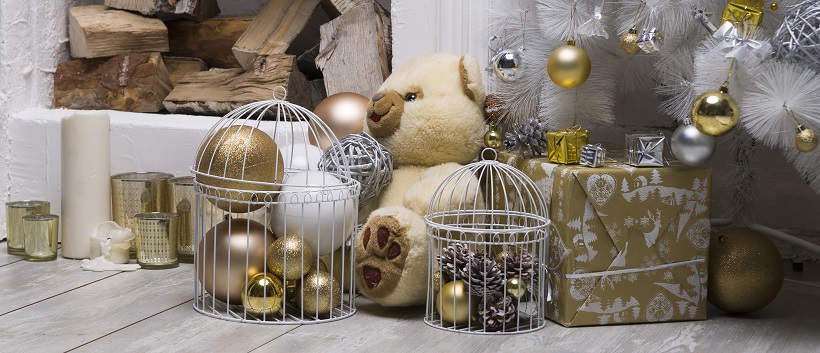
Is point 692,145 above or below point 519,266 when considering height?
above

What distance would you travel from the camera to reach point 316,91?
93.6 inches

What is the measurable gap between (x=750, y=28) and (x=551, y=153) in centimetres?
37

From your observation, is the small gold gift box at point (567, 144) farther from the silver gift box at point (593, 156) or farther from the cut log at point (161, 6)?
the cut log at point (161, 6)

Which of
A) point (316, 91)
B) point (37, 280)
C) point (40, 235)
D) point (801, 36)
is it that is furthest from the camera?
point (316, 91)

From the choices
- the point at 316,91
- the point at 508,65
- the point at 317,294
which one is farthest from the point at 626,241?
the point at 316,91

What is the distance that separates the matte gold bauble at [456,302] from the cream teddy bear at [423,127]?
0.34 feet

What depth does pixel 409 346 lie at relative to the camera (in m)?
1.46

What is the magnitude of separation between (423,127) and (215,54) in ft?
3.00

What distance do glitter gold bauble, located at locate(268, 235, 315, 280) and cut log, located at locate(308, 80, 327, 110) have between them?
817 millimetres

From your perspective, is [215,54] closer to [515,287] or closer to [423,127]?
[423,127]

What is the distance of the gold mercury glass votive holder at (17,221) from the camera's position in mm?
2047

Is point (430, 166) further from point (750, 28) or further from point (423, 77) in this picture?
point (750, 28)

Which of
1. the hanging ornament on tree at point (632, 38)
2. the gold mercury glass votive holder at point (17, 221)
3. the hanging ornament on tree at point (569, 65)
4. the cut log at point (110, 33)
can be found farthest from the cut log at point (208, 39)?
the hanging ornament on tree at point (632, 38)

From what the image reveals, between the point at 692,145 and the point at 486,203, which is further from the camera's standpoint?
the point at 486,203
